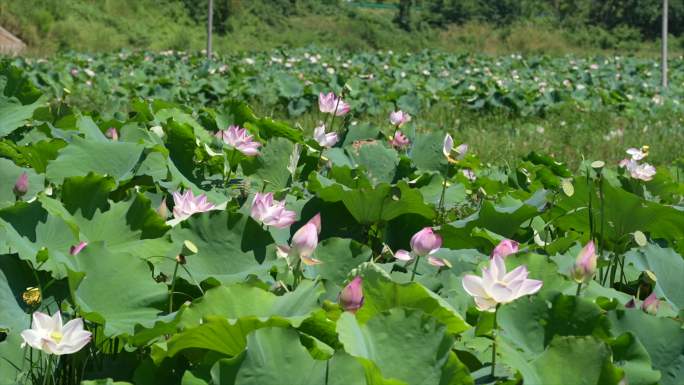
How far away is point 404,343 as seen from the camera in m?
0.84

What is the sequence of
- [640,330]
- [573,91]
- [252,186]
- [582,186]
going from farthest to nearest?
1. [573,91]
2. [252,186]
3. [582,186]
4. [640,330]

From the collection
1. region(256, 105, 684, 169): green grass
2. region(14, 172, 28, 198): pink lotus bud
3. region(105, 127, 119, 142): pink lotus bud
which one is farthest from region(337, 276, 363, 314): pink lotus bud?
region(256, 105, 684, 169): green grass

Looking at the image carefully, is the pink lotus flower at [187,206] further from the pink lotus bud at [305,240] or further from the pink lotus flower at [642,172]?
the pink lotus flower at [642,172]

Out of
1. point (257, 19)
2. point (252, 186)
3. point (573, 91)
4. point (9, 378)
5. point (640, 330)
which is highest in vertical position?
point (640, 330)

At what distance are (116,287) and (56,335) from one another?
0.19 meters

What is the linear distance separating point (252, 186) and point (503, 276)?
0.99 m

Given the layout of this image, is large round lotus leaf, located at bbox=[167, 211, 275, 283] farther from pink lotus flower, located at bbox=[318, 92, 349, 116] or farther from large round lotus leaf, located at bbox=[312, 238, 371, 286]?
pink lotus flower, located at bbox=[318, 92, 349, 116]

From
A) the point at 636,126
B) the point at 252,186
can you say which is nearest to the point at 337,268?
the point at 252,186

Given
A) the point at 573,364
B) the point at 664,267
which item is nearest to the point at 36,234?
the point at 573,364

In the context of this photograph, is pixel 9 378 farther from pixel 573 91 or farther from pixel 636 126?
pixel 573 91

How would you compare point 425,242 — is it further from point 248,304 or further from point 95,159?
point 95,159

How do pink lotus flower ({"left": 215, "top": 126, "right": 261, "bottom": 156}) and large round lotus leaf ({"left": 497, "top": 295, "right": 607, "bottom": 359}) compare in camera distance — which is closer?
large round lotus leaf ({"left": 497, "top": 295, "right": 607, "bottom": 359})

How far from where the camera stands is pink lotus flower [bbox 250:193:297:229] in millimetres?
1260

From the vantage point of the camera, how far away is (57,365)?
1.01 metres
